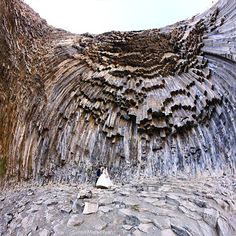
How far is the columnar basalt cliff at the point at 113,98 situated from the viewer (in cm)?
919

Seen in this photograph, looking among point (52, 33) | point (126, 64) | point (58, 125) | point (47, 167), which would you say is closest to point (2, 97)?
point (58, 125)

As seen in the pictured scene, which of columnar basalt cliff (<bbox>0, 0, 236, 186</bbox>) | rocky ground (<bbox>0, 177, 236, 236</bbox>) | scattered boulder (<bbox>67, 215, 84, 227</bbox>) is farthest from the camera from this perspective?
columnar basalt cliff (<bbox>0, 0, 236, 186</bbox>)

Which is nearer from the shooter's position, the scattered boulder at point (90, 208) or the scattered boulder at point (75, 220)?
the scattered boulder at point (75, 220)

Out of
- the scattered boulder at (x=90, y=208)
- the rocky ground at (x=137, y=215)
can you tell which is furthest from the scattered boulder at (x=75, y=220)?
the scattered boulder at (x=90, y=208)

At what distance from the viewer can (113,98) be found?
1077 centimetres

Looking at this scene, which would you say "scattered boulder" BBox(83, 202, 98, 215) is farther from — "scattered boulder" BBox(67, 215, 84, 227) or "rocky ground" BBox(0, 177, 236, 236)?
"scattered boulder" BBox(67, 215, 84, 227)

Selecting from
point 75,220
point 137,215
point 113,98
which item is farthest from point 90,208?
point 113,98

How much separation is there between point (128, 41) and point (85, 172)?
17.5ft

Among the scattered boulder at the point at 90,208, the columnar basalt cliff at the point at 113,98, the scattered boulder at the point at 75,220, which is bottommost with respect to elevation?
the scattered boulder at the point at 75,220

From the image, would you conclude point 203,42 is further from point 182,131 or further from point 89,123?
point 89,123

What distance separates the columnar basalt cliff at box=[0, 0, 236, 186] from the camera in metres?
9.19

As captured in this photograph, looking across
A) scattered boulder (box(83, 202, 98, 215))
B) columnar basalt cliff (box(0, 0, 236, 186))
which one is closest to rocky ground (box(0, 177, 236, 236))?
scattered boulder (box(83, 202, 98, 215))

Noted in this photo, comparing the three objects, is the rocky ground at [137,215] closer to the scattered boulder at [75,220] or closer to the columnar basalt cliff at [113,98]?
the scattered boulder at [75,220]

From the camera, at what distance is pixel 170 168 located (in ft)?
30.5
